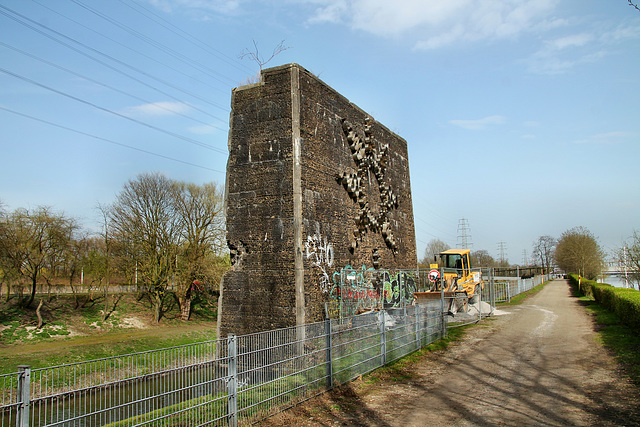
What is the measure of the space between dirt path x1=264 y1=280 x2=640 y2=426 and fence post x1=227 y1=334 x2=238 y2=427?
62 cm

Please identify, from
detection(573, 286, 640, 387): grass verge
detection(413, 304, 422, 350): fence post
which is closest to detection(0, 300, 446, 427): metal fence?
detection(413, 304, 422, 350): fence post

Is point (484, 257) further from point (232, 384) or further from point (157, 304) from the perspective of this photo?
point (232, 384)

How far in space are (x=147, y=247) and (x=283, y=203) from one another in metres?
22.5

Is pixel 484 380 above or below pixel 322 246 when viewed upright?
below

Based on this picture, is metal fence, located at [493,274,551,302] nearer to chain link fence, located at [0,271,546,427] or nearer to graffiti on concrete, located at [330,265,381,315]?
graffiti on concrete, located at [330,265,381,315]

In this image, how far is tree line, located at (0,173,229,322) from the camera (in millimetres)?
26719

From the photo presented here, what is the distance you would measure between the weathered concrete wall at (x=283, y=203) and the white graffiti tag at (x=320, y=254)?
0.03m

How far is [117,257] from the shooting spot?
103ft

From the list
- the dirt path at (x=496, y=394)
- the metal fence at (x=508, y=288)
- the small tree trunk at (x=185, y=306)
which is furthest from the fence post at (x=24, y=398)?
the small tree trunk at (x=185, y=306)

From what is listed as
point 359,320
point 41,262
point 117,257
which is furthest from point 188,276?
point 359,320

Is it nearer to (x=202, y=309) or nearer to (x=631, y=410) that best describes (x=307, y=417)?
(x=631, y=410)

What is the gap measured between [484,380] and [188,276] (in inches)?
1035

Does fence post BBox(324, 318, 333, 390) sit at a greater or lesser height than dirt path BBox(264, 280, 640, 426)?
greater

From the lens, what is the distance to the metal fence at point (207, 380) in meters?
4.79
